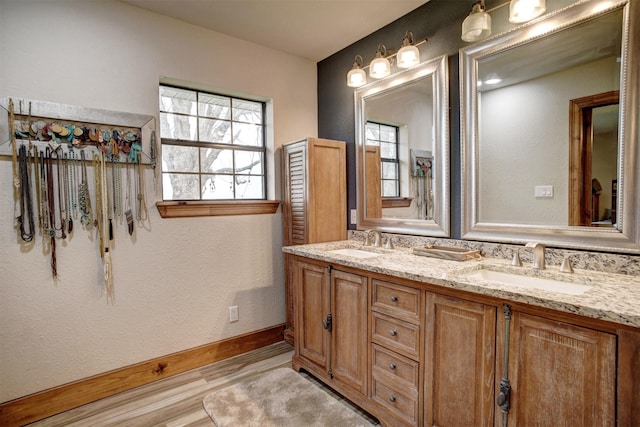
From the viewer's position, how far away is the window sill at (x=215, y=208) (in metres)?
2.35

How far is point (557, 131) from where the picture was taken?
5.44ft

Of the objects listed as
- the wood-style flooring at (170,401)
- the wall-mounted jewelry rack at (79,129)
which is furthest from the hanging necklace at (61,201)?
the wood-style flooring at (170,401)

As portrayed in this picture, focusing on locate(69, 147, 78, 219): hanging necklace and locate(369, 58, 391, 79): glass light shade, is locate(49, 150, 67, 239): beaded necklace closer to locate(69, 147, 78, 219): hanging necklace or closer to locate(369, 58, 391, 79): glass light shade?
locate(69, 147, 78, 219): hanging necklace

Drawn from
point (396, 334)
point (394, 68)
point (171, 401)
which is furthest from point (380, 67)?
point (171, 401)

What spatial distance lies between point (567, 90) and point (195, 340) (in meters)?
2.82

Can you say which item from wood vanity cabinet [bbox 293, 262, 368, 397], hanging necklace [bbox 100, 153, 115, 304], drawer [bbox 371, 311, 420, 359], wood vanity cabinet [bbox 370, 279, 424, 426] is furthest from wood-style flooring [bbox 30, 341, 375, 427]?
hanging necklace [bbox 100, 153, 115, 304]

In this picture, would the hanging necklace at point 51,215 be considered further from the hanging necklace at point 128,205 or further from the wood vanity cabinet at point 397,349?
the wood vanity cabinet at point 397,349

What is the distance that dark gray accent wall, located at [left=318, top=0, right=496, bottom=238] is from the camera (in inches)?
81.5

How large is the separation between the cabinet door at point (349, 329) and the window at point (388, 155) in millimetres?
857

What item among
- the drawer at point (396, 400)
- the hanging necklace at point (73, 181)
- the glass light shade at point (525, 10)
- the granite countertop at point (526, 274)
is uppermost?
the glass light shade at point (525, 10)

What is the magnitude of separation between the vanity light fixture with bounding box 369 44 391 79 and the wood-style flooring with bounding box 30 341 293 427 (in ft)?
7.41

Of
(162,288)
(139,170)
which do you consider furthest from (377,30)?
(162,288)

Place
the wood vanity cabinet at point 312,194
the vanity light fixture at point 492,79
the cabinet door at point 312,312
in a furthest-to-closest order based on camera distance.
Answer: the wood vanity cabinet at point 312,194 < the cabinet door at point 312,312 < the vanity light fixture at point 492,79

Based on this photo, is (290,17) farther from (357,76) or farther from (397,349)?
(397,349)
